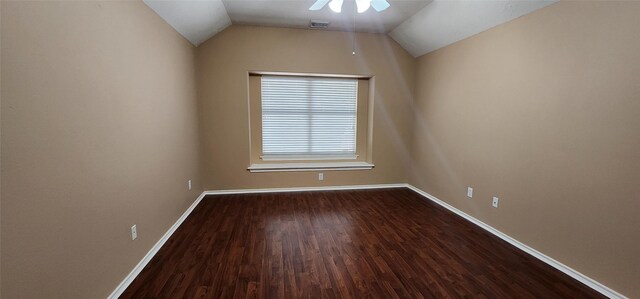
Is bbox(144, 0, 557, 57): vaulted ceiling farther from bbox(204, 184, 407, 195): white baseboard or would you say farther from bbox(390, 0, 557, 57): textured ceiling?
bbox(204, 184, 407, 195): white baseboard

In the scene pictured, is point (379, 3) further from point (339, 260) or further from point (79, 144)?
point (79, 144)

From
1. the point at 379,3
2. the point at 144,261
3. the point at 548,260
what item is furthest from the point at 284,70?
the point at 548,260

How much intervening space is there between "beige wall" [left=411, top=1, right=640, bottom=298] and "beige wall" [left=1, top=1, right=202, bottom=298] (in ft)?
11.0

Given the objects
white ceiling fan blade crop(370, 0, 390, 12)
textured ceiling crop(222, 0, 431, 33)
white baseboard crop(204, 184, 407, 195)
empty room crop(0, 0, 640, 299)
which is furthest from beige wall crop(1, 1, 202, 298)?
white ceiling fan blade crop(370, 0, 390, 12)

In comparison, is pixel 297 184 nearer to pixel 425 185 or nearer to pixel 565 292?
pixel 425 185

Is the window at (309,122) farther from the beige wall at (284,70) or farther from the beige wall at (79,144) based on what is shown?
the beige wall at (79,144)

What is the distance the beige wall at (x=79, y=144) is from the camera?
3.44ft

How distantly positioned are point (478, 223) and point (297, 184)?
252 cm

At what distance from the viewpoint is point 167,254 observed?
7.30ft

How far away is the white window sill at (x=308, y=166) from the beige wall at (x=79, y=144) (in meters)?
1.63

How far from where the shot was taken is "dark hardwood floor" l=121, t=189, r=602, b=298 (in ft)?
5.86

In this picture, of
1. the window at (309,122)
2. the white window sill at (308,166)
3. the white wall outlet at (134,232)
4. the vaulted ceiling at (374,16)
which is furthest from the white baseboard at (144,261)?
the vaulted ceiling at (374,16)

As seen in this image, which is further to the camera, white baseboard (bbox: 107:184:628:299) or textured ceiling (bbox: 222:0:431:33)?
textured ceiling (bbox: 222:0:431:33)

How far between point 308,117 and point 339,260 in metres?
2.54
